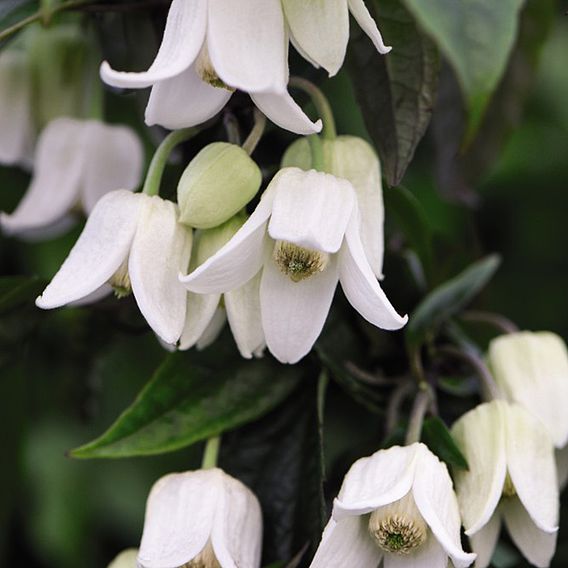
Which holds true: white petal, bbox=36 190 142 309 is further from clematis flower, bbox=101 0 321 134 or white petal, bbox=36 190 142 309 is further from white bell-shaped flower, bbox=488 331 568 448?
white bell-shaped flower, bbox=488 331 568 448

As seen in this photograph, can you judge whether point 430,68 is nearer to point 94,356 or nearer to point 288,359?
point 288,359

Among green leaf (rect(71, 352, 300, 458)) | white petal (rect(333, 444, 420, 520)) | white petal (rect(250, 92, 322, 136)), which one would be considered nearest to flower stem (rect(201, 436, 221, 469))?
green leaf (rect(71, 352, 300, 458))

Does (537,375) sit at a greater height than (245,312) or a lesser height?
lesser

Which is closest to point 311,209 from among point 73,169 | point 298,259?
point 298,259

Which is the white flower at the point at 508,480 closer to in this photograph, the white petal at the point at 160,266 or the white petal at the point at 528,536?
the white petal at the point at 528,536

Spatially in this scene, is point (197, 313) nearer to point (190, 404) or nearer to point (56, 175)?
point (190, 404)

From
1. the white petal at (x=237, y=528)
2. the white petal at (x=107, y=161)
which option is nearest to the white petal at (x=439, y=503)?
the white petal at (x=237, y=528)
